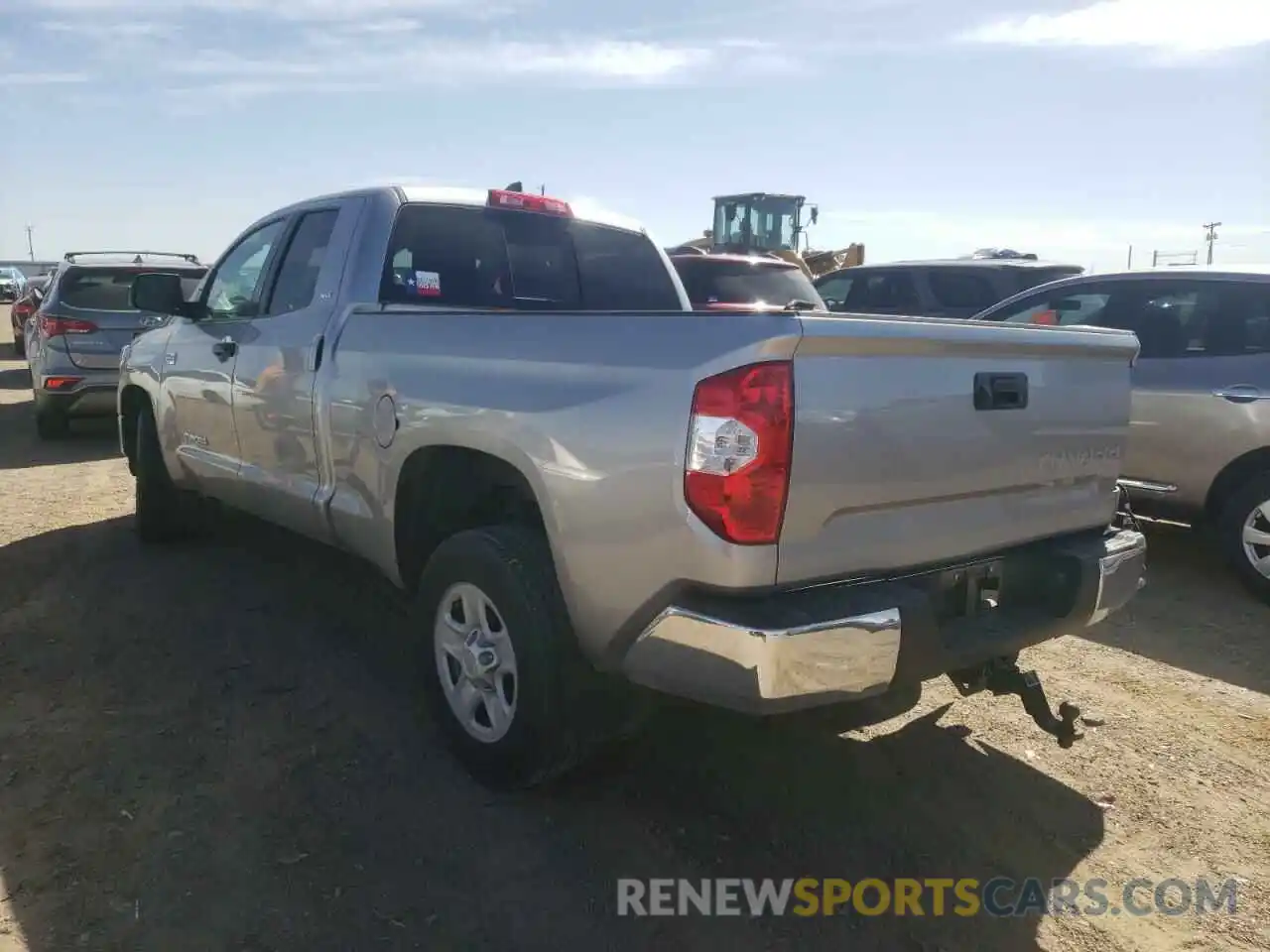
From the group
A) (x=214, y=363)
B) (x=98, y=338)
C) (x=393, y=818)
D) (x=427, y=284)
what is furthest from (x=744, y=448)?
(x=98, y=338)

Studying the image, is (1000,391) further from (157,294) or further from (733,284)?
(733,284)

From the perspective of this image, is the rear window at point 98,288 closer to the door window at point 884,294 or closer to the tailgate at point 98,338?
the tailgate at point 98,338

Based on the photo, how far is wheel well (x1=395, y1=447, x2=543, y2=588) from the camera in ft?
10.7

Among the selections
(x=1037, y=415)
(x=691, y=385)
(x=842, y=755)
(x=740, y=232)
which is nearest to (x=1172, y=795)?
(x=842, y=755)

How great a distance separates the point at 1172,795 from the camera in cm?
329

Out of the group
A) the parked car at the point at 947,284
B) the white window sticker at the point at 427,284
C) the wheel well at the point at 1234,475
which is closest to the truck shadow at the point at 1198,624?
the wheel well at the point at 1234,475

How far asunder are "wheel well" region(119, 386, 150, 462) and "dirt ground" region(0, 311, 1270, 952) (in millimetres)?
1588

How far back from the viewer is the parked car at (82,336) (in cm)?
931

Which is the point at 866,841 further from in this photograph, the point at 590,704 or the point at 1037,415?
the point at 1037,415

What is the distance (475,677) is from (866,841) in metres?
1.24

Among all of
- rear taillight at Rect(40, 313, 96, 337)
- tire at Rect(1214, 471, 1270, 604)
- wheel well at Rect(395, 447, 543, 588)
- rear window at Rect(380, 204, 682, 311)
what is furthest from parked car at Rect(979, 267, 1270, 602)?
rear taillight at Rect(40, 313, 96, 337)

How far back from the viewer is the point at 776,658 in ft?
7.50

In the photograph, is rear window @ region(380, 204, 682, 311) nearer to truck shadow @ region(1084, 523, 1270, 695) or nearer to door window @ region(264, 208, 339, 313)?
door window @ region(264, 208, 339, 313)

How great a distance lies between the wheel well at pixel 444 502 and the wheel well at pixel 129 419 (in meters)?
3.28
